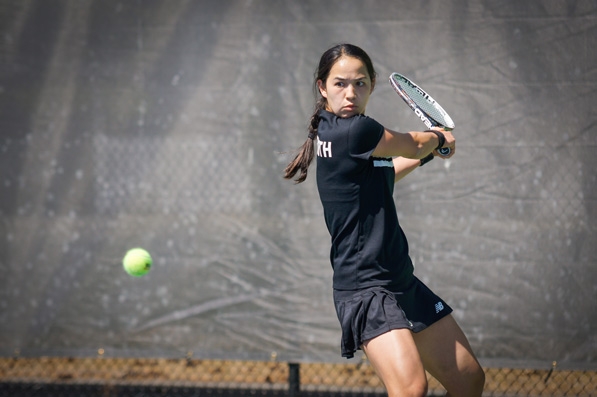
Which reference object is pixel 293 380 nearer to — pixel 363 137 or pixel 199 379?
pixel 199 379

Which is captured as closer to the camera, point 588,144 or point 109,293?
point 588,144

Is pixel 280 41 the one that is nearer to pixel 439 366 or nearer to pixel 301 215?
pixel 301 215

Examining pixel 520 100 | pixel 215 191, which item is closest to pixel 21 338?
pixel 215 191

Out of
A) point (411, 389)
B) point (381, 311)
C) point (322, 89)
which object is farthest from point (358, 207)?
point (411, 389)

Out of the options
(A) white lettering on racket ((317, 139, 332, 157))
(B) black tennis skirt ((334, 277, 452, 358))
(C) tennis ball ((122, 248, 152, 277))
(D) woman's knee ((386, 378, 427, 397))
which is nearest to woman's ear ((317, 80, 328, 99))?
(A) white lettering on racket ((317, 139, 332, 157))

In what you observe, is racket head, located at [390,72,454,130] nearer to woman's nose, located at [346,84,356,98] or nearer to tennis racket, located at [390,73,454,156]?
tennis racket, located at [390,73,454,156]

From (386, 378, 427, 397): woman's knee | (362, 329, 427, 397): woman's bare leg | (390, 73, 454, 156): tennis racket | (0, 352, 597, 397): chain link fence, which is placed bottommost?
(0, 352, 597, 397): chain link fence

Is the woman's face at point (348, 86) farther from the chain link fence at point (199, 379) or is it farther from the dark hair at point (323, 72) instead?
the chain link fence at point (199, 379)

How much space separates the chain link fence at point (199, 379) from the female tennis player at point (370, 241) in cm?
175

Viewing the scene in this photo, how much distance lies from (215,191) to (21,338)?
4.89 ft

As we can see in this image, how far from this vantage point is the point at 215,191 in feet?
14.8

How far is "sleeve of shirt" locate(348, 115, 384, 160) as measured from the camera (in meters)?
2.72

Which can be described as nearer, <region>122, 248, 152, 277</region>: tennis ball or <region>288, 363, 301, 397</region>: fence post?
<region>122, 248, 152, 277</region>: tennis ball

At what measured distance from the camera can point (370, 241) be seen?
2812mm
